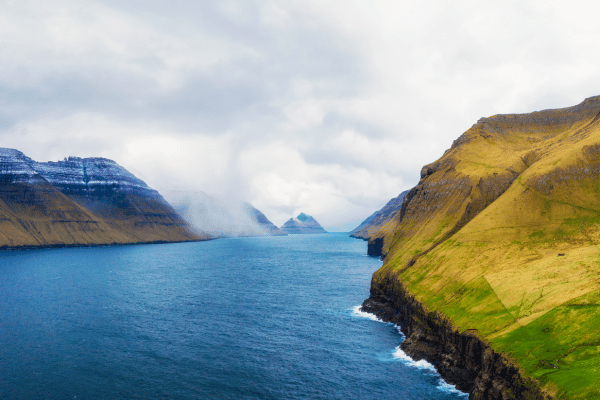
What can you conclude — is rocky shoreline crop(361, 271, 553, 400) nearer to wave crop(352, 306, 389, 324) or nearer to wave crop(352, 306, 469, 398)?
wave crop(352, 306, 469, 398)

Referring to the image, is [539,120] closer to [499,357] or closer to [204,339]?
[499,357]

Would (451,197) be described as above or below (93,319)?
above

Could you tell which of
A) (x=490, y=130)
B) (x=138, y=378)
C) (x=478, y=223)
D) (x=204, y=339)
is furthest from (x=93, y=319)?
(x=490, y=130)

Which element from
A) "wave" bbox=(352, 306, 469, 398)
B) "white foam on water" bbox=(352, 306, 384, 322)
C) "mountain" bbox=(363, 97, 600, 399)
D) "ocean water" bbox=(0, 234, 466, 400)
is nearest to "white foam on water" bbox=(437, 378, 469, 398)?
"wave" bbox=(352, 306, 469, 398)

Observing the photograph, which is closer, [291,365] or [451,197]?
[291,365]

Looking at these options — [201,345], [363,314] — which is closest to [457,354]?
[363,314]

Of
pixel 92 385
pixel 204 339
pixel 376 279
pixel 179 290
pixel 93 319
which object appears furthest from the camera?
pixel 179 290

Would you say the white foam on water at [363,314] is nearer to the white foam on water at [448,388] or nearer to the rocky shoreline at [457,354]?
the rocky shoreline at [457,354]
